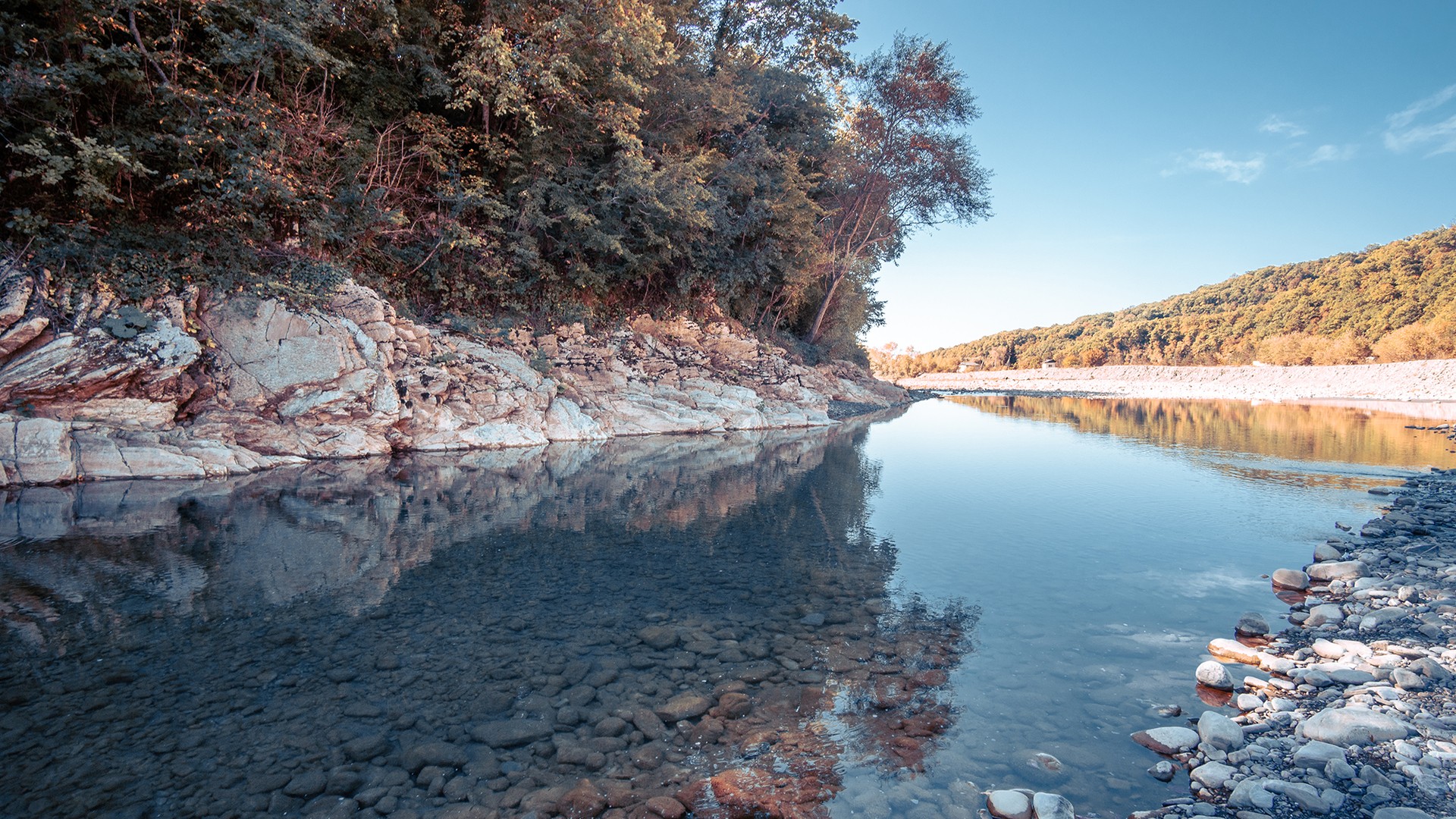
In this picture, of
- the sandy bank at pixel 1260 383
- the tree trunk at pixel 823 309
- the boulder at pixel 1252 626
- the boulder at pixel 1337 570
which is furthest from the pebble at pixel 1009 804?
the sandy bank at pixel 1260 383

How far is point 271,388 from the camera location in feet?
37.2

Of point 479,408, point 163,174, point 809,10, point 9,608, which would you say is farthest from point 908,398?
point 9,608

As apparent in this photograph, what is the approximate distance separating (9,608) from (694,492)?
7.40m

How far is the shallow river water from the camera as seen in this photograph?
2971 millimetres

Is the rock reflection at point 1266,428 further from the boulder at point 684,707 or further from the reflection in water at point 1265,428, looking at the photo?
the boulder at point 684,707

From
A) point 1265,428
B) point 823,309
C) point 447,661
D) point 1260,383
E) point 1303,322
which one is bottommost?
point 447,661

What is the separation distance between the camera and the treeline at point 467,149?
10211 mm

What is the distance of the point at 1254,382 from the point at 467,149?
6541cm

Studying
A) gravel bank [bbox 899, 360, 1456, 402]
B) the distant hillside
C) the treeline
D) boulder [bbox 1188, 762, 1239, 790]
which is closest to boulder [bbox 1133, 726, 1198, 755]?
boulder [bbox 1188, 762, 1239, 790]

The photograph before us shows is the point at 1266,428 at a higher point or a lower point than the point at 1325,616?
higher

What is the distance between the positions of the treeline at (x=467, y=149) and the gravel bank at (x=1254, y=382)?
3735 centimetres

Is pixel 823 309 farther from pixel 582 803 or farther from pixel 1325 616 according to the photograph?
pixel 582 803

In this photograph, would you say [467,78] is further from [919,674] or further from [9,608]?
[919,674]

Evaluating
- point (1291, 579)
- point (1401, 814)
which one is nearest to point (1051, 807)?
point (1401, 814)
